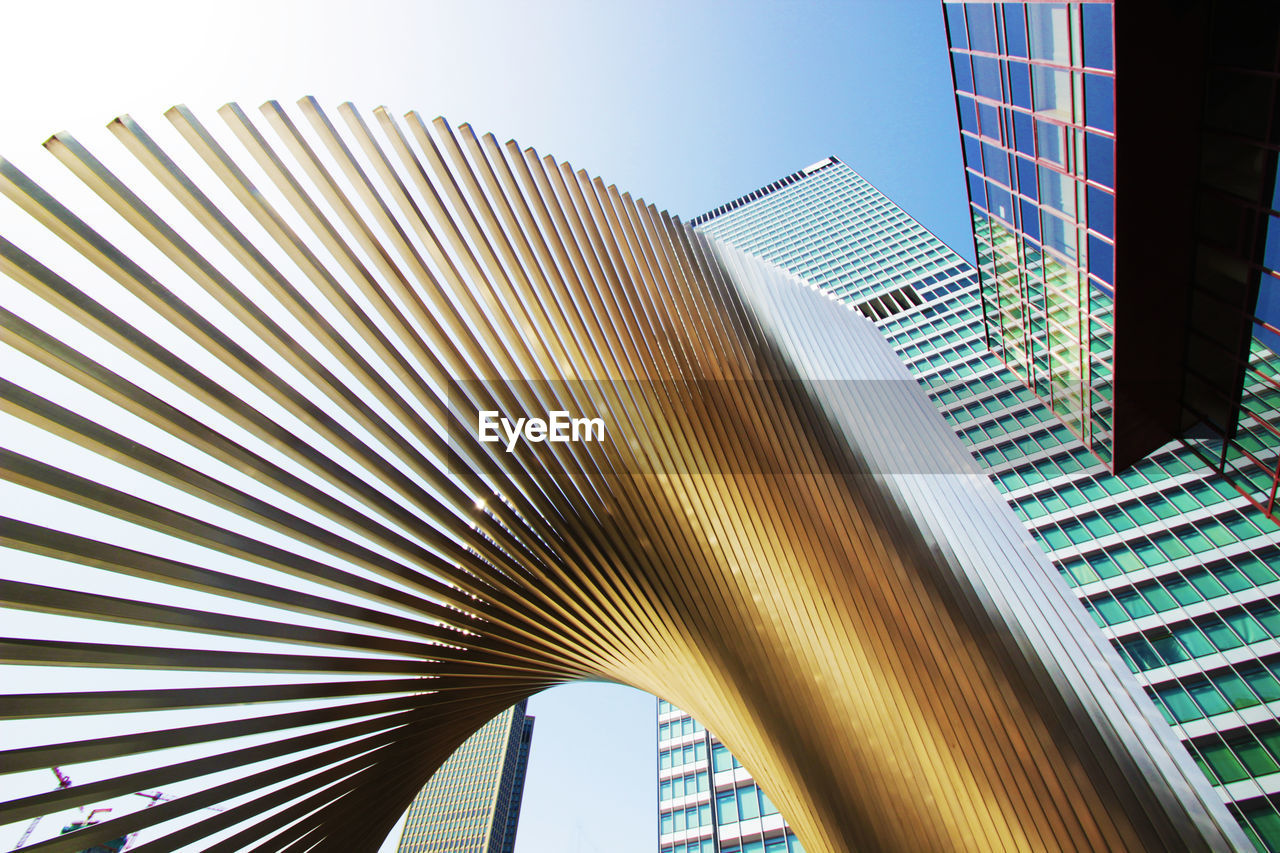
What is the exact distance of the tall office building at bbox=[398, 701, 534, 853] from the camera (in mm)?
121125

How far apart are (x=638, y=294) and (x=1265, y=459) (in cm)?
1159

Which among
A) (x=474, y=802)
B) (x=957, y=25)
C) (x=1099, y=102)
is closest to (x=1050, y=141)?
(x=1099, y=102)

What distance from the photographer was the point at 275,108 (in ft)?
16.5

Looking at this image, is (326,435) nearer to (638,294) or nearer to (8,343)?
(8,343)

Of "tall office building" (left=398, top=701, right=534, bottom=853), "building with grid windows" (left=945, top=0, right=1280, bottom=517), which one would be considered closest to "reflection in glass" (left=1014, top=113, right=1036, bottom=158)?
"building with grid windows" (left=945, top=0, right=1280, bottom=517)

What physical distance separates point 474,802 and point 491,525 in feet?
473

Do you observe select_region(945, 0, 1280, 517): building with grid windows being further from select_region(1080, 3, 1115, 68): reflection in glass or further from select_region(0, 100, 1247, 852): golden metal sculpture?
select_region(0, 100, 1247, 852): golden metal sculpture

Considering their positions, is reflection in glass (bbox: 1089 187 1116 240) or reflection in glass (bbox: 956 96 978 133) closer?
reflection in glass (bbox: 1089 187 1116 240)

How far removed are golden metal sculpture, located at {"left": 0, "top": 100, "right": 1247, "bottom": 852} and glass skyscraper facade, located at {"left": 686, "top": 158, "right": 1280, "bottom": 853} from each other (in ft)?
25.1

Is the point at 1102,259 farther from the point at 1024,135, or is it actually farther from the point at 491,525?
the point at 491,525

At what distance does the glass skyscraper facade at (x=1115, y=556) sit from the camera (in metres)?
29.0

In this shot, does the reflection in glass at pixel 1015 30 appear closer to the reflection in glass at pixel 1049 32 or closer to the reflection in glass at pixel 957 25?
the reflection in glass at pixel 1049 32

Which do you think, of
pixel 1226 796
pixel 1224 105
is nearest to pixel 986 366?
pixel 1226 796

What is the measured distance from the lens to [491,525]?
27.6ft
